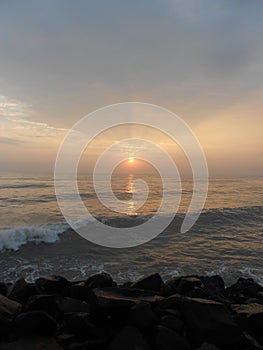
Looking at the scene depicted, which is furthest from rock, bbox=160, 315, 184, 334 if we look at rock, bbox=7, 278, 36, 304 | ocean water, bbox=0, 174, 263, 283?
ocean water, bbox=0, 174, 263, 283

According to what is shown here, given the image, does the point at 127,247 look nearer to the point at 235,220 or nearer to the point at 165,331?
the point at 165,331

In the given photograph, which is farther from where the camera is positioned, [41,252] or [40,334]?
[41,252]

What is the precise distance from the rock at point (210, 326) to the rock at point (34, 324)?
185cm

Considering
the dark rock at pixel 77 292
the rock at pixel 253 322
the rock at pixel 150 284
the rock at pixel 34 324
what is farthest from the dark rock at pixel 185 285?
the rock at pixel 34 324

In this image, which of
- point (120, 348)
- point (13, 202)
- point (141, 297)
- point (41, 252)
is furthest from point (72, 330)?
point (13, 202)

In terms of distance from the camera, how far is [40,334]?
371 cm

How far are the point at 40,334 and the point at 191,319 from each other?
2.00 m

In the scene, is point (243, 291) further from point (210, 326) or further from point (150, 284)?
point (210, 326)

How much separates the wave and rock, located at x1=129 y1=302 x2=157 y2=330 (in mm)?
9910

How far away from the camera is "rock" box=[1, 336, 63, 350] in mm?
3430

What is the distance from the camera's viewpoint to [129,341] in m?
3.53

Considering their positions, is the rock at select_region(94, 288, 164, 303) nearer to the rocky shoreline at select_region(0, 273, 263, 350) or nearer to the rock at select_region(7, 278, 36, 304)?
the rocky shoreline at select_region(0, 273, 263, 350)

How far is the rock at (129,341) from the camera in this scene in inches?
136

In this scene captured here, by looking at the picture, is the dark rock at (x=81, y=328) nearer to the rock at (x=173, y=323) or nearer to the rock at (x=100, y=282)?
the rock at (x=173, y=323)
